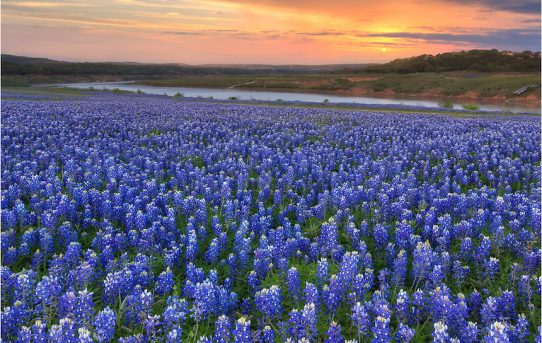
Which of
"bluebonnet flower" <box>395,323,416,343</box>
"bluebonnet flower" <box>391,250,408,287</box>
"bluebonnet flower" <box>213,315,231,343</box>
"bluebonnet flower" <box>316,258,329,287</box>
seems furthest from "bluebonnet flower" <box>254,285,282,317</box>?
"bluebonnet flower" <box>391,250,408,287</box>

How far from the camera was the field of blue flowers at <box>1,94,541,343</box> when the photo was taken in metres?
3.97

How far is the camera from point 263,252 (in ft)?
17.4

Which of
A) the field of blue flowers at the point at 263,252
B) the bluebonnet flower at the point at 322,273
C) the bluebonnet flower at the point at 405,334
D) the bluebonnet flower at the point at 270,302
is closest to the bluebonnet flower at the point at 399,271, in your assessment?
the field of blue flowers at the point at 263,252

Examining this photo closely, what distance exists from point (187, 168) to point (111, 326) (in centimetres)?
646

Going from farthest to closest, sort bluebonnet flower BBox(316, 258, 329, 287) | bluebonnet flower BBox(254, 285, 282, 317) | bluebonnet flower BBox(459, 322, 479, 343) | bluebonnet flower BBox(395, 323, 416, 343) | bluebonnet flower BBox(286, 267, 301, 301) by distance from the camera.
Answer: bluebonnet flower BBox(316, 258, 329, 287) < bluebonnet flower BBox(286, 267, 301, 301) < bluebonnet flower BBox(254, 285, 282, 317) < bluebonnet flower BBox(459, 322, 479, 343) < bluebonnet flower BBox(395, 323, 416, 343)

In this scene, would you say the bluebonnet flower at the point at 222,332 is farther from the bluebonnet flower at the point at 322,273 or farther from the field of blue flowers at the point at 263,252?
the bluebonnet flower at the point at 322,273

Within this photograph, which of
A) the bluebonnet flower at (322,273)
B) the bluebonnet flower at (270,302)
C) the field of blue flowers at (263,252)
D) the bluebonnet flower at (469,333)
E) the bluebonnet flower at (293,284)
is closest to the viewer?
the bluebonnet flower at (469,333)

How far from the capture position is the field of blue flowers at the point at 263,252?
3971 mm

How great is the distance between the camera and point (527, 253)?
207 inches

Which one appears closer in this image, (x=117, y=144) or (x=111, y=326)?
(x=111, y=326)

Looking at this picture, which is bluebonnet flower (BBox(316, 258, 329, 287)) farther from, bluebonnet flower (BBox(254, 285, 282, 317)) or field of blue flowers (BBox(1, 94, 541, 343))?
bluebonnet flower (BBox(254, 285, 282, 317))

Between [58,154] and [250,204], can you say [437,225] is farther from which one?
[58,154]

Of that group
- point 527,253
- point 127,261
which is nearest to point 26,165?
point 127,261

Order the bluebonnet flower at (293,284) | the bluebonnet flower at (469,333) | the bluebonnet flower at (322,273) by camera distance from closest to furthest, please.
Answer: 1. the bluebonnet flower at (469,333)
2. the bluebonnet flower at (293,284)
3. the bluebonnet flower at (322,273)
